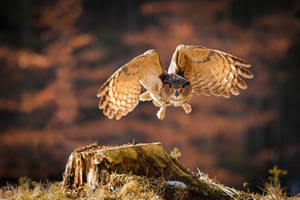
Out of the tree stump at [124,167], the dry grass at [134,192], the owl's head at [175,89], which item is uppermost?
the owl's head at [175,89]

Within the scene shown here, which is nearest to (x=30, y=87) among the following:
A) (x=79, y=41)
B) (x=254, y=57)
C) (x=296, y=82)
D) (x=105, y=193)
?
(x=79, y=41)

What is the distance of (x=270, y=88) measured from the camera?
3.31m

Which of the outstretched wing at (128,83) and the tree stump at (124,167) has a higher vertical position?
the outstretched wing at (128,83)

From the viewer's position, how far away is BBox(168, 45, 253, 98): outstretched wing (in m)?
1.89

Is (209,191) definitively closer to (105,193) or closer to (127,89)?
(105,193)

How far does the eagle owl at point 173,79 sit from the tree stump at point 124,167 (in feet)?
0.93

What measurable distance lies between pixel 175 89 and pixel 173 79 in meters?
0.08

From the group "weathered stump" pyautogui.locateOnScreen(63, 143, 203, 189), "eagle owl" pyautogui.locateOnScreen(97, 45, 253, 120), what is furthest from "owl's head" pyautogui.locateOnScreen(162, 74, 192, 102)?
"weathered stump" pyautogui.locateOnScreen(63, 143, 203, 189)

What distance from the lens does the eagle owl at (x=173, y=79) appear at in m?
1.70

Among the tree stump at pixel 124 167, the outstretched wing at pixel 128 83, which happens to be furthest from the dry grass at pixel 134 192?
the outstretched wing at pixel 128 83

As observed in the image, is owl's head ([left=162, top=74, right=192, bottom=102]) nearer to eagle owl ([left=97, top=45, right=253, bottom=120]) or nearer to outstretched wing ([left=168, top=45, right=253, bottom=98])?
eagle owl ([left=97, top=45, right=253, bottom=120])

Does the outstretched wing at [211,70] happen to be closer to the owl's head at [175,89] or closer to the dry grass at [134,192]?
the owl's head at [175,89]

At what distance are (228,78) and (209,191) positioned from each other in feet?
2.81

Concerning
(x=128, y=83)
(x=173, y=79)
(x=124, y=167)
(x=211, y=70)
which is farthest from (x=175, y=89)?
(x=124, y=167)
